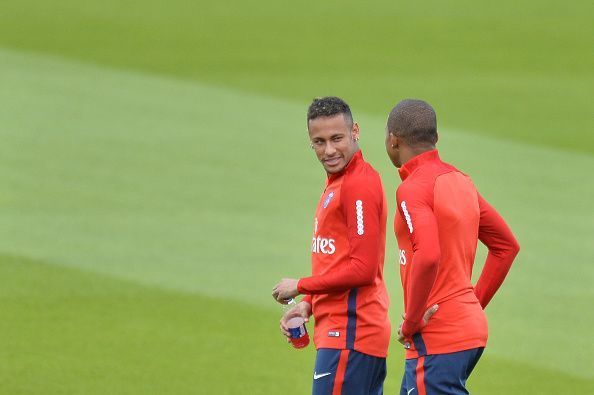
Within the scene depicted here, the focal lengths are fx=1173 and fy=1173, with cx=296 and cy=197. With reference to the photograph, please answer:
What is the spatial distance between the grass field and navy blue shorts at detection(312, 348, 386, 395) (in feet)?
6.75

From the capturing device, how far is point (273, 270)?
9477 mm

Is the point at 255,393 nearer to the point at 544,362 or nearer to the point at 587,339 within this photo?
the point at 544,362

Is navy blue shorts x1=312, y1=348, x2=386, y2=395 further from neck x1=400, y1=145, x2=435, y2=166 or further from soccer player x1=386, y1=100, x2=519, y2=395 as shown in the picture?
neck x1=400, y1=145, x2=435, y2=166

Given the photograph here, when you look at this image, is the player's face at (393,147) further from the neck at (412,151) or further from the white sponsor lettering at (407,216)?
the white sponsor lettering at (407,216)

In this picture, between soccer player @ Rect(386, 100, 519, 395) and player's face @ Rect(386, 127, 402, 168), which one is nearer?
soccer player @ Rect(386, 100, 519, 395)

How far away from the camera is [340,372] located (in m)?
5.23

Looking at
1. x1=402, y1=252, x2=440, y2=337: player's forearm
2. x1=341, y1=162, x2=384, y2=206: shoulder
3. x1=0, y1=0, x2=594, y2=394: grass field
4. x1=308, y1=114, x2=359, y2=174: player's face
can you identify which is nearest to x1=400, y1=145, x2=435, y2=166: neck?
x1=341, y1=162, x2=384, y2=206: shoulder

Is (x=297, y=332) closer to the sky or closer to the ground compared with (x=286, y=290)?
closer to the ground

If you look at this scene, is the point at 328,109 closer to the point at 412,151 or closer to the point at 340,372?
the point at 412,151

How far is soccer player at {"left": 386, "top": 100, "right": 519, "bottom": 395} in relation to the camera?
4820 mm

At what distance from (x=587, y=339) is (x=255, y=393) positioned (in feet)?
8.39

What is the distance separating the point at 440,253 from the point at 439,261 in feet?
A: 0.11

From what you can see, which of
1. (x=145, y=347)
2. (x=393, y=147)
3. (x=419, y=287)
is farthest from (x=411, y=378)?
(x=145, y=347)

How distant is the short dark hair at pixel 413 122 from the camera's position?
5004 millimetres
